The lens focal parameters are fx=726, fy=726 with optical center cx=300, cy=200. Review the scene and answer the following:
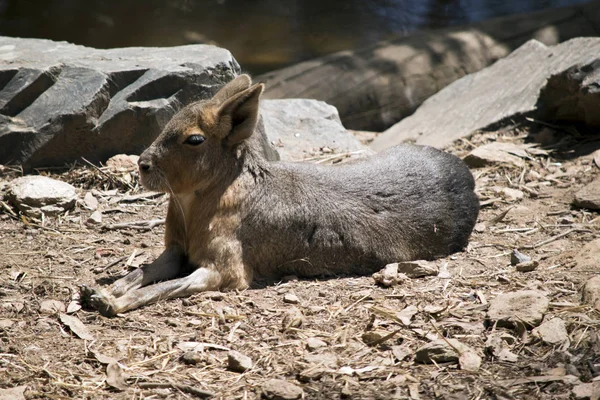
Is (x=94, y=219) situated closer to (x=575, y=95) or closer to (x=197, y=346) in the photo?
(x=197, y=346)

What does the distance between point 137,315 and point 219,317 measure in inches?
20.9

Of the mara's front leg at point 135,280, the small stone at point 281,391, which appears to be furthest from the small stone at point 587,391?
the mara's front leg at point 135,280

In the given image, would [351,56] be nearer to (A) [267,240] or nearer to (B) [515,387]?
(A) [267,240]

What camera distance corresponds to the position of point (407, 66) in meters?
10.6

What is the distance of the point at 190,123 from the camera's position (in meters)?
5.21

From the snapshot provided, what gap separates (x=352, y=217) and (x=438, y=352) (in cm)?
165

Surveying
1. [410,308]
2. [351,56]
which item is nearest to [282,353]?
[410,308]

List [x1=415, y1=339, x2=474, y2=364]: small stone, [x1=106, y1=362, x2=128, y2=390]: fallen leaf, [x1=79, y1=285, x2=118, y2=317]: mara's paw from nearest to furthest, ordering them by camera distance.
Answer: [x1=106, y1=362, x2=128, y2=390]: fallen leaf
[x1=415, y1=339, x2=474, y2=364]: small stone
[x1=79, y1=285, x2=118, y2=317]: mara's paw

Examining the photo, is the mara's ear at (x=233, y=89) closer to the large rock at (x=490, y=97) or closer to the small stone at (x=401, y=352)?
the small stone at (x=401, y=352)

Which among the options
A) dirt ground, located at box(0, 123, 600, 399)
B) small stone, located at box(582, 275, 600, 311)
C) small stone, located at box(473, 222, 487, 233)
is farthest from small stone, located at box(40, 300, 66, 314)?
small stone, located at box(473, 222, 487, 233)

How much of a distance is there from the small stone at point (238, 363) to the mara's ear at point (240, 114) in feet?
5.84

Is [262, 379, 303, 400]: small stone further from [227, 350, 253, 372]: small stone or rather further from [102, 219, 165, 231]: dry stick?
[102, 219, 165, 231]: dry stick

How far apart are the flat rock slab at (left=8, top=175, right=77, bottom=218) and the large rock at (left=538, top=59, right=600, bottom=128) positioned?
514 centimetres

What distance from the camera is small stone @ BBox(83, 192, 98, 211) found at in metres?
6.46
